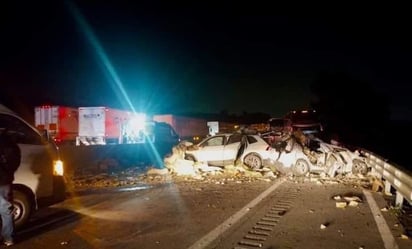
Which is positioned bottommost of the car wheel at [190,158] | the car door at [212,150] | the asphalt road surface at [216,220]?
the asphalt road surface at [216,220]

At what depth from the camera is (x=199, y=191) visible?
13.3 metres

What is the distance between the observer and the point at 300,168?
17.0 m

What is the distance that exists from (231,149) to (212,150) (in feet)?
2.60

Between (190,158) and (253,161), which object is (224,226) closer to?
(253,161)

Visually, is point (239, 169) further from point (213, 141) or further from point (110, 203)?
point (110, 203)

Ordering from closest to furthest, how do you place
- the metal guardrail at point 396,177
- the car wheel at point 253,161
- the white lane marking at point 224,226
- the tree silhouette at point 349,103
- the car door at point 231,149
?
the white lane marking at point 224,226, the metal guardrail at point 396,177, the car wheel at point 253,161, the car door at point 231,149, the tree silhouette at point 349,103

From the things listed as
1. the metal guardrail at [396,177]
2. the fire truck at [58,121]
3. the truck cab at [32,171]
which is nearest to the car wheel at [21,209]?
the truck cab at [32,171]

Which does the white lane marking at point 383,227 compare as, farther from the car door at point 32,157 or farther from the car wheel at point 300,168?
the car door at point 32,157

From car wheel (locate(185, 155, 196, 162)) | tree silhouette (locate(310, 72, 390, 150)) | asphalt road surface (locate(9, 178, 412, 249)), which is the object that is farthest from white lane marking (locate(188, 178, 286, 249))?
tree silhouette (locate(310, 72, 390, 150))

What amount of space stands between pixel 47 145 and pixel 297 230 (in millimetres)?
4635

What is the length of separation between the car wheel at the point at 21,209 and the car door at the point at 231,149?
1111cm

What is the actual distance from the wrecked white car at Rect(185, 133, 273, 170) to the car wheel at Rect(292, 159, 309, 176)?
1.25 m

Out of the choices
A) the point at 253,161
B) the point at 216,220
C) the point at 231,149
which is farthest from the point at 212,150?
the point at 216,220

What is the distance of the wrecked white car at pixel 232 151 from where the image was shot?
60.2 ft
